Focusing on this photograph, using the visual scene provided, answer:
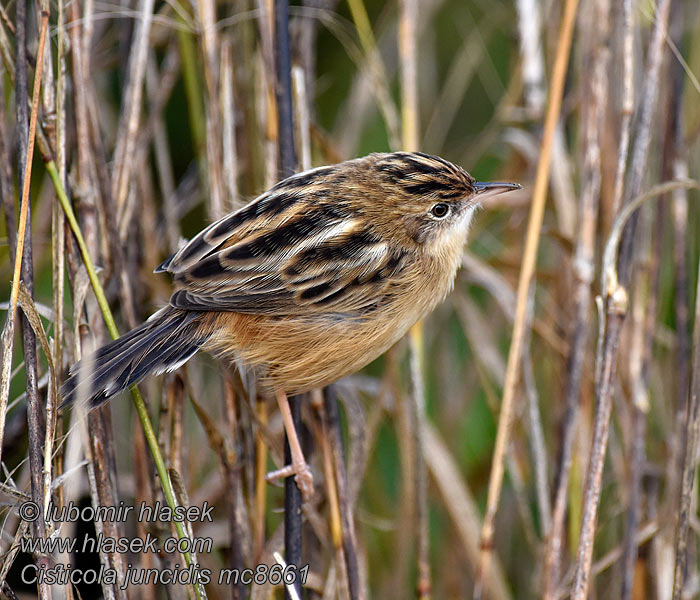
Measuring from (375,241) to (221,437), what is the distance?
108 cm

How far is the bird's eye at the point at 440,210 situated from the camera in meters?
3.64

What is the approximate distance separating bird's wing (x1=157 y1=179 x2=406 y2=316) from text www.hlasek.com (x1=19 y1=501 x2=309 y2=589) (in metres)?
0.88

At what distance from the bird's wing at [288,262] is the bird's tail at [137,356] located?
0.16 m

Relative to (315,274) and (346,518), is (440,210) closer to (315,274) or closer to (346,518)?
(315,274)

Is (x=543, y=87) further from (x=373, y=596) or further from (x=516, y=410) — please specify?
A: (x=373, y=596)

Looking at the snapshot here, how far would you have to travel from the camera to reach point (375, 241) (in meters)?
3.47

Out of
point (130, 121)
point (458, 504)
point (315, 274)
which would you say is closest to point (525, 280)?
point (315, 274)

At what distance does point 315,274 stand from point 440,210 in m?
0.72

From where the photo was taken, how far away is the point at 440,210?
3.66 metres

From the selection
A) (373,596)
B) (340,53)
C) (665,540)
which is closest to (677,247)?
(665,540)

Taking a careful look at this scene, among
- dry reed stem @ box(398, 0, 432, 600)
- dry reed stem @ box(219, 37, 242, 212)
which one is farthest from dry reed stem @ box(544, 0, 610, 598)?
dry reed stem @ box(219, 37, 242, 212)

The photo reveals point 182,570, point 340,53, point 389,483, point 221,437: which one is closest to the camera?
point 182,570

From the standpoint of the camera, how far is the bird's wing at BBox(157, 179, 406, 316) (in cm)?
327

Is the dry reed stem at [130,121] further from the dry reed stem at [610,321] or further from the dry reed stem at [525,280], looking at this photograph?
the dry reed stem at [610,321]
